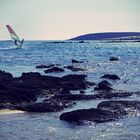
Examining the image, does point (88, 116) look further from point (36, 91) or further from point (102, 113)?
point (36, 91)

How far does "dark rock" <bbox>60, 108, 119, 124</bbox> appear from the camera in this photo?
25.4 m

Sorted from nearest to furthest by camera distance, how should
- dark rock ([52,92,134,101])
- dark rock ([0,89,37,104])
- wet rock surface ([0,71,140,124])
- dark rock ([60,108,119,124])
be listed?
dark rock ([60,108,119,124]), wet rock surface ([0,71,140,124]), dark rock ([0,89,37,104]), dark rock ([52,92,134,101])

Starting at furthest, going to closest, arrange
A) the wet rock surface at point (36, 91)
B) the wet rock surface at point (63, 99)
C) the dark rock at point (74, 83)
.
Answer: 1. the dark rock at point (74, 83)
2. the wet rock surface at point (36, 91)
3. the wet rock surface at point (63, 99)

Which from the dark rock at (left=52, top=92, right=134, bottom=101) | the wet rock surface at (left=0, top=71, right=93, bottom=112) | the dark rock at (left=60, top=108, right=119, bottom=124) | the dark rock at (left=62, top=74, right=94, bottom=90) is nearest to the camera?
the dark rock at (left=60, top=108, right=119, bottom=124)

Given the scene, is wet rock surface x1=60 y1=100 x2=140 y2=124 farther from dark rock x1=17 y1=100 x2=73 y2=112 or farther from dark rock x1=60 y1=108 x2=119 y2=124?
dark rock x1=17 y1=100 x2=73 y2=112

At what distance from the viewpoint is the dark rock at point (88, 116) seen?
25438mm

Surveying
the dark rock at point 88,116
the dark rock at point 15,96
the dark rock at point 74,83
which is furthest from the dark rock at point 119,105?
the dark rock at point 74,83

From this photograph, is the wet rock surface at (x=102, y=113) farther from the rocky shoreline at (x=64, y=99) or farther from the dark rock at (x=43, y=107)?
the dark rock at (x=43, y=107)

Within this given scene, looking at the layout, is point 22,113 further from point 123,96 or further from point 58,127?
point 123,96

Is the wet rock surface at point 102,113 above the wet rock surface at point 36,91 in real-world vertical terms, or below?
below

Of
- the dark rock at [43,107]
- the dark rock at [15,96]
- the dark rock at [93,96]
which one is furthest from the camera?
the dark rock at [93,96]

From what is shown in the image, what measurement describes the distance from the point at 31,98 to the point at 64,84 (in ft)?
31.0

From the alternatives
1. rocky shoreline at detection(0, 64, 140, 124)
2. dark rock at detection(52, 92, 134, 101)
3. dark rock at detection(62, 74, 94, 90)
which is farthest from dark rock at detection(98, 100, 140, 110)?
dark rock at detection(62, 74, 94, 90)

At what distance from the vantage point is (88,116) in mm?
25750
